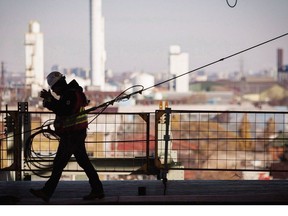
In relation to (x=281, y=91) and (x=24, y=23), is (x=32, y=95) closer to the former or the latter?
(x=24, y=23)

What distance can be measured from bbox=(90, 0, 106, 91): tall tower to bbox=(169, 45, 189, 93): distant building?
1520cm

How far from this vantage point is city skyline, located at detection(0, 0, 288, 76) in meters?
93.9

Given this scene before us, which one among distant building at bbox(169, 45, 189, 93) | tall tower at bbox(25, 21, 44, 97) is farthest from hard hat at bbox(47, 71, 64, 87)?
distant building at bbox(169, 45, 189, 93)

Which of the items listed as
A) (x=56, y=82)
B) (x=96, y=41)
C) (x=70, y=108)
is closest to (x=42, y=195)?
(x=70, y=108)

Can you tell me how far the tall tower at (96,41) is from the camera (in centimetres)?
9312

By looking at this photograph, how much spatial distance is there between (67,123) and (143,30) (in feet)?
300

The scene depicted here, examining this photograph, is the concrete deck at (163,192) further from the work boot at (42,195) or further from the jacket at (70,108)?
the jacket at (70,108)

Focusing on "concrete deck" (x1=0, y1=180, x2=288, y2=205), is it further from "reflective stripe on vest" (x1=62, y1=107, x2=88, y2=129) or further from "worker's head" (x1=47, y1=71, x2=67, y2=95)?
"worker's head" (x1=47, y1=71, x2=67, y2=95)

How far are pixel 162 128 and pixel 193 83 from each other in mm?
108149

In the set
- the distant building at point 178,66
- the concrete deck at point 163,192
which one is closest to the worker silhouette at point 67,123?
the concrete deck at point 163,192

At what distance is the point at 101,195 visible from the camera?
6.51 m

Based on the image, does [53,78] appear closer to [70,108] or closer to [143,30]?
[70,108]

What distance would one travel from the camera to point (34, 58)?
86.4 metres

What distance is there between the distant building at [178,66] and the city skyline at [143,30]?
2712mm
